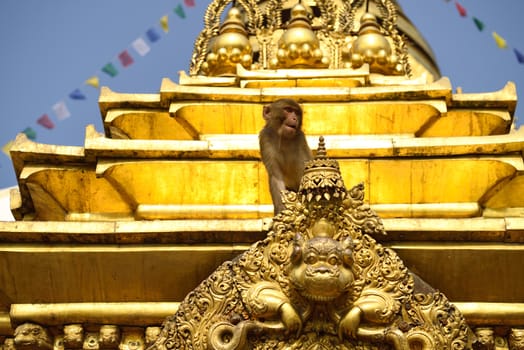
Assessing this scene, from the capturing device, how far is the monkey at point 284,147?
8820 mm

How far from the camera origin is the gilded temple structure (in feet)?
24.4

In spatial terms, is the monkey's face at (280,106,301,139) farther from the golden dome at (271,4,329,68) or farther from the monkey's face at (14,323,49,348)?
the golden dome at (271,4,329,68)

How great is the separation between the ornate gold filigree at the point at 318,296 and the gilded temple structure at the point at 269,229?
11mm

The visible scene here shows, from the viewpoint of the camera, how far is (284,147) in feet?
29.2

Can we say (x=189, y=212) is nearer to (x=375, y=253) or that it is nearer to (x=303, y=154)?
(x=303, y=154)

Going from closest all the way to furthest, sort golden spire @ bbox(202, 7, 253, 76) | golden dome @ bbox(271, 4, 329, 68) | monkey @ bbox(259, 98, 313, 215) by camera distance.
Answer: monkey @ bbox(259, 98, 313, 215)
golden dome @ bbox(271, 4, 329, 68)
golden spire @ bbox(202, 7, 253, 76)

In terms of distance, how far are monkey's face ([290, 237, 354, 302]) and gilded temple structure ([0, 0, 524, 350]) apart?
0.01m

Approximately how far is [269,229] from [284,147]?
4.40 feet

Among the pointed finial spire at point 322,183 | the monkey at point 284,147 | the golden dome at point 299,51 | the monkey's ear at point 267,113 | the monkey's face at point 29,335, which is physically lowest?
the monkey's face at point 29,335

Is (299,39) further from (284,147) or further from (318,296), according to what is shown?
(318,296)

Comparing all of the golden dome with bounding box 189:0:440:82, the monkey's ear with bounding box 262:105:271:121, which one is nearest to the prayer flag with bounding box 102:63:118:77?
the golden dome with bounding box 189:0:440:82

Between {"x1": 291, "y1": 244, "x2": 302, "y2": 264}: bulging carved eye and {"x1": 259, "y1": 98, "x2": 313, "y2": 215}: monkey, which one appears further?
{"x1": 259, "y1": 98, "x2": 313, "y2": 215}: monkey

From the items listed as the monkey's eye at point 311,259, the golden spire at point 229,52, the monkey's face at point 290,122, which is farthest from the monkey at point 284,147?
the golden spire at point 229,52

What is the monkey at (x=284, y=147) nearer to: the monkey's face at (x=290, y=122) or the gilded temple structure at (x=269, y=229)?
the monkey's face at (x=290, y=122)
